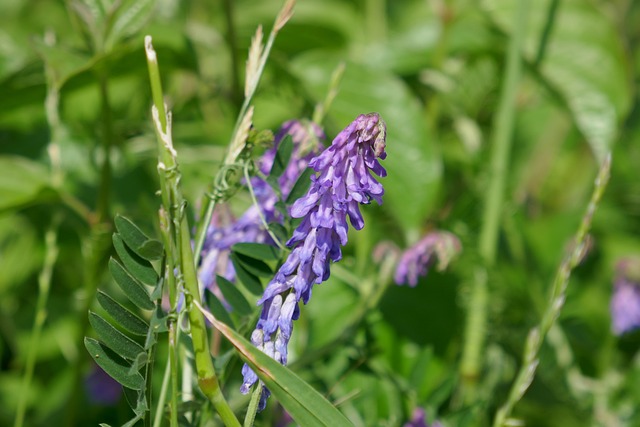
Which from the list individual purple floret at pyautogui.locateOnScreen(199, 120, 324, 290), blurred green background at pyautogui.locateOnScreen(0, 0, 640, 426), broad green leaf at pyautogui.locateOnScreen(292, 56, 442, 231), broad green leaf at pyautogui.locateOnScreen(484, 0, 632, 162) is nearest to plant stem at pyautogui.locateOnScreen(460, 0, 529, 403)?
blurred green background at pyautogui.locateOnScreen(0, 0, 640, 426)

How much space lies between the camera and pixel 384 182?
1.28 m

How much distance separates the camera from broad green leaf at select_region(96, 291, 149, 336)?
0.64 meters

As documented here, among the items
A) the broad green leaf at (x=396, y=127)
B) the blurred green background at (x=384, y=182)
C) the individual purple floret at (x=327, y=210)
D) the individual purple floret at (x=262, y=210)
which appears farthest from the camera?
the broad green leaf at (x=396, y=127)

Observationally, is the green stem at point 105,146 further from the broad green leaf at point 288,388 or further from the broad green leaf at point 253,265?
the broad green leaf at point 288,388

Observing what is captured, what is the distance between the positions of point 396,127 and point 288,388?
810 mm

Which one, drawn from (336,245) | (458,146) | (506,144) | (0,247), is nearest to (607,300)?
(458,146)

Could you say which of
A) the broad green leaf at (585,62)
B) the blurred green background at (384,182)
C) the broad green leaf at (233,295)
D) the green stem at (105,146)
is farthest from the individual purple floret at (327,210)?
the broad green leaf at (585,62)

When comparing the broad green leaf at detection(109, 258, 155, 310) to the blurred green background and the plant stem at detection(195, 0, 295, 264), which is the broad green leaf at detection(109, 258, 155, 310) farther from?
the blurred green background

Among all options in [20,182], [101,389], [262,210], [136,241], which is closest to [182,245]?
[136,241]

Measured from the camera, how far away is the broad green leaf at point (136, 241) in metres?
0.64

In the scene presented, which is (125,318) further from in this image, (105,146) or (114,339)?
(105,146)

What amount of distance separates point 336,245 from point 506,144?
66 cm

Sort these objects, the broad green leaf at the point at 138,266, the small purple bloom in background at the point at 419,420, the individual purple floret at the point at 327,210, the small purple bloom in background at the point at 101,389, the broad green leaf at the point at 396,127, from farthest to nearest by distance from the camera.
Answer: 1. the small purple bloom in background at the point at 101,389
2. the broad green leaf at the point at 396,127
3. the small purple bloom in background at the point at 419,420
4. the broad green leaf at the point at 138,266
5. the individual purple floret at the point at 327,210

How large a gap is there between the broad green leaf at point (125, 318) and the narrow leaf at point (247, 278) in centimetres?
11
